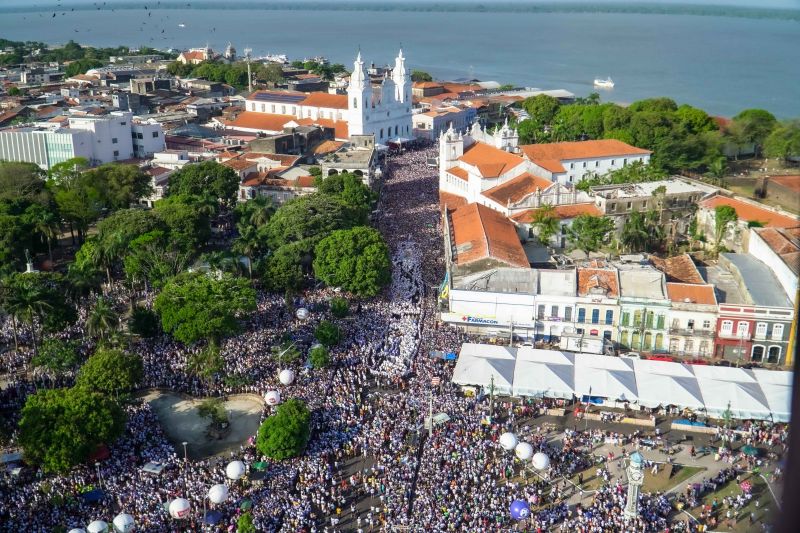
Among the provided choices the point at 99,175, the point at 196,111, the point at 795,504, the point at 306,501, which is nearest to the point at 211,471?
the point at 306,501

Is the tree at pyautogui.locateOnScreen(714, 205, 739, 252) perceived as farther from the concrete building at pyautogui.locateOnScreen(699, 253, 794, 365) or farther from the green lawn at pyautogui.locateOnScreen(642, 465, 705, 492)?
the green lawn at pyautogui.locateOnScreen(642, 465, 705, 492)

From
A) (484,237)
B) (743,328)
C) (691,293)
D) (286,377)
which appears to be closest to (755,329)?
(743,328)

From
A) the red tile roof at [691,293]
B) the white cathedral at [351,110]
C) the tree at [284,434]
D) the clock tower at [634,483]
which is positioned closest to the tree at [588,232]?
the red tile roof at [691,293]

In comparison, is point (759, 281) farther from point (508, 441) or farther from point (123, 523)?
point (123, 523)

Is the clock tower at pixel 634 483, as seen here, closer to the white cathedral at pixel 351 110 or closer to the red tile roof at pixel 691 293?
the red tile roof at pixel 691 293

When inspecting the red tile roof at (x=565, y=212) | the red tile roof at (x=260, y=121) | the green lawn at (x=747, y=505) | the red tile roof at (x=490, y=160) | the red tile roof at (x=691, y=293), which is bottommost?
the green lawn at (x=747, y=505)
